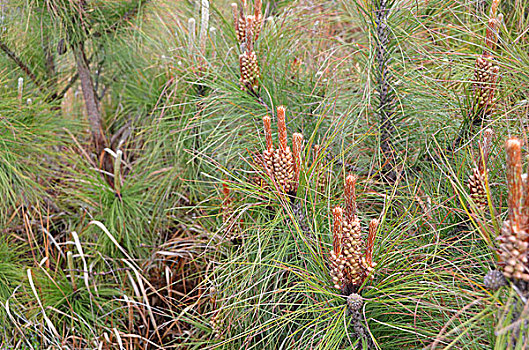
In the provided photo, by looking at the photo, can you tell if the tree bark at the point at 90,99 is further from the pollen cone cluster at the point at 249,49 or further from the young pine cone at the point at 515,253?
the young pine cone at the point at 515,253

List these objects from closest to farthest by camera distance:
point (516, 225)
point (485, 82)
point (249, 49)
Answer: point (516, 225), point (485, 82), point (249, 49)

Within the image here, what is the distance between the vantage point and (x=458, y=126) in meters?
0.89

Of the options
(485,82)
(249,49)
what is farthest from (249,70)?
(485,82)

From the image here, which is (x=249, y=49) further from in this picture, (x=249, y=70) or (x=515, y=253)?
(x=515, y=253)

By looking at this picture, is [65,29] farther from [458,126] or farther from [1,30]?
[458,126]

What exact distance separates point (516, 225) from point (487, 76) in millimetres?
398

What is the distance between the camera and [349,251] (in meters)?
0.61

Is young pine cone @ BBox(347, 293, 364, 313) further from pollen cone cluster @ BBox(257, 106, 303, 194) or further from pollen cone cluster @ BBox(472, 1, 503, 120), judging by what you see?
pollen cone cluster @ BBox(472, 1, 503, 120)

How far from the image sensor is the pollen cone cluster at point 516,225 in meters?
0.44

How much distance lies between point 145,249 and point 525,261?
3.53 feet

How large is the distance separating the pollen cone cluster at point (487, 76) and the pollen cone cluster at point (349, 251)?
32 cm

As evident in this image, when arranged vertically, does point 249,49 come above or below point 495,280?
above

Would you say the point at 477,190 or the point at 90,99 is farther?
the point at 90,99

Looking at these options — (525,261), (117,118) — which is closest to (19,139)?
(117,118)
